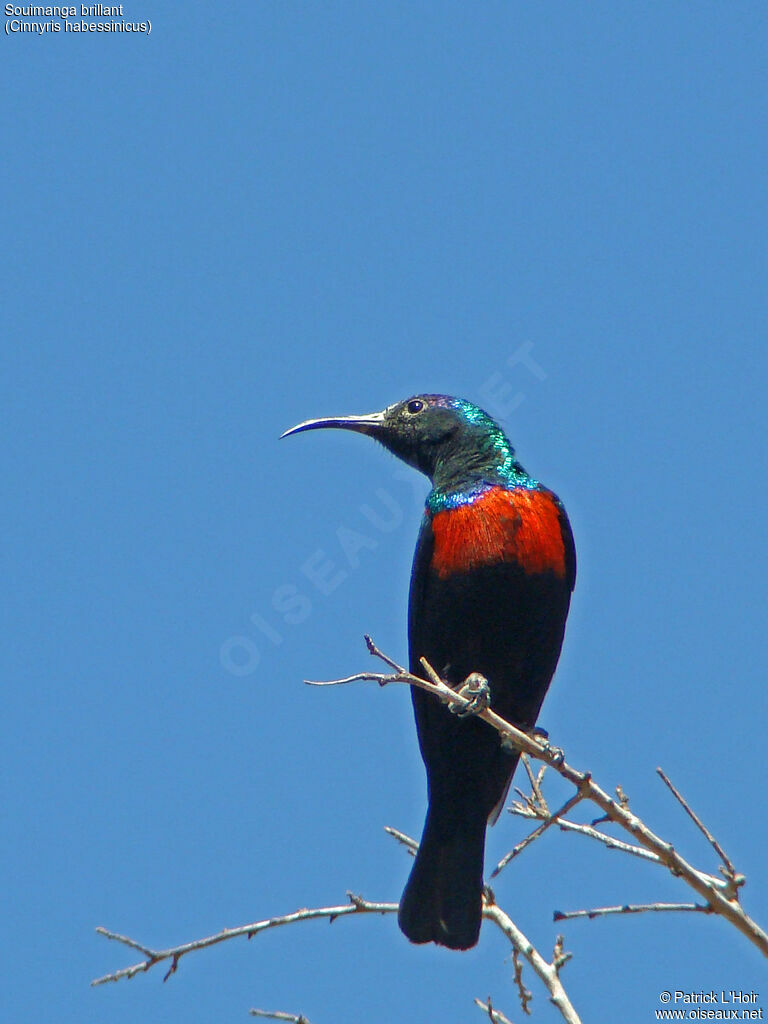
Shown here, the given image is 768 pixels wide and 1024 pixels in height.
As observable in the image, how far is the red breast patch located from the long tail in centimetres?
132

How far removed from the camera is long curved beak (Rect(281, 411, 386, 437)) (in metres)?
7.46

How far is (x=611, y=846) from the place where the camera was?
4.39 metres

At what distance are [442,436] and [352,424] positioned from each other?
0.76 meters

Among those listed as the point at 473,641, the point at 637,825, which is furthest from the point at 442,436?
the point at 637,825

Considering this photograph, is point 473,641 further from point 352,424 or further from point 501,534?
point 352,424

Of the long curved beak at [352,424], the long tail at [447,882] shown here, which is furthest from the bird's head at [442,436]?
the long tail at [447,882]

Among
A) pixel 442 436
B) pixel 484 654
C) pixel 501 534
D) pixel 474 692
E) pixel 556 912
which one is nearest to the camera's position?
pixel 556 912

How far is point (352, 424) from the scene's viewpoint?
7.56 m

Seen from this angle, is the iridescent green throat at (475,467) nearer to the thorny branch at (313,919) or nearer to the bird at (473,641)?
the bird at (473,641)

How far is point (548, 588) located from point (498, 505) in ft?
1.55

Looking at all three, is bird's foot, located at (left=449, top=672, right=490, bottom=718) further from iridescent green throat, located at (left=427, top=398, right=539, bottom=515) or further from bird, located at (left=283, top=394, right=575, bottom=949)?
iridescent green throat, located at (left=427, top=398, right=539, bottom=515)

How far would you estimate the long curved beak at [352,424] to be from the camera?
7.46 m

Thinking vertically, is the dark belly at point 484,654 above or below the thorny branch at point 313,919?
above

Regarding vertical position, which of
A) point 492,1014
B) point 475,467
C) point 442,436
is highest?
point 442,436
